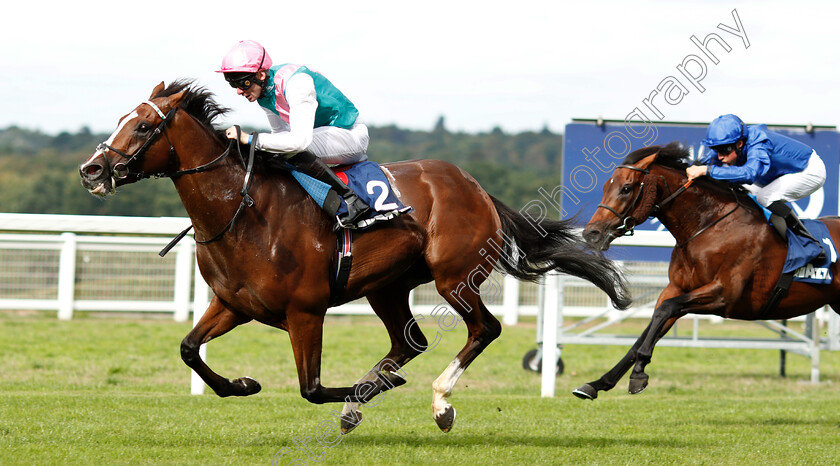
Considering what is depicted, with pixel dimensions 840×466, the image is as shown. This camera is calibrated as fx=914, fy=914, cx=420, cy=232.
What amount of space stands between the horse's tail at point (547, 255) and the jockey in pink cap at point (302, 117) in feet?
3.56

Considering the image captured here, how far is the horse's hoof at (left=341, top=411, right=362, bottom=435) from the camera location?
5.10 metres

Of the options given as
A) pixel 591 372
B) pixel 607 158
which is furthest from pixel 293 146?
pixel 591 372

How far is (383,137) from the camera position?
266 feet

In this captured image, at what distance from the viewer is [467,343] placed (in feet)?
17.3

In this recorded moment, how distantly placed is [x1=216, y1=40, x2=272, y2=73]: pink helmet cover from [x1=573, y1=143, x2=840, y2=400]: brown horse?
A: 2202 millimetres

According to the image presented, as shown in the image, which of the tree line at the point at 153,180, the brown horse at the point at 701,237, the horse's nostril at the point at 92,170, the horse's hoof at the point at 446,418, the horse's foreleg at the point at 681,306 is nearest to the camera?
the horse's nostril at the point at 92,170

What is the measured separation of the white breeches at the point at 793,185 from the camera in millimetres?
5742

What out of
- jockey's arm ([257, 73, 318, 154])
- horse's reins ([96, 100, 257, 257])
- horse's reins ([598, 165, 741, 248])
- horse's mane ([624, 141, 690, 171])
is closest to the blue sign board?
horse's mane ([624, 141, 690, 171])

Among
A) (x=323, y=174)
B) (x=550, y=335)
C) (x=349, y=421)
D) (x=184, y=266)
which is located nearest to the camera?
(x=323, y=174)

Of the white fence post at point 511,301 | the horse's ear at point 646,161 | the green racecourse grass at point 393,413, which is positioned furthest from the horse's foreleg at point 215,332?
the white fence post at point 511,301

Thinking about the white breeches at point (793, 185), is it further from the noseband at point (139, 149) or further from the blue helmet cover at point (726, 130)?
the noseband at point (139, 149)

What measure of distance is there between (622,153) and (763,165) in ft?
9.57

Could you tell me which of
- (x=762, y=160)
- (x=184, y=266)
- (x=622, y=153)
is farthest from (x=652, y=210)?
(x=184, y=266)

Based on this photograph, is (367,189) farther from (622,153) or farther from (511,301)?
(511,301)
